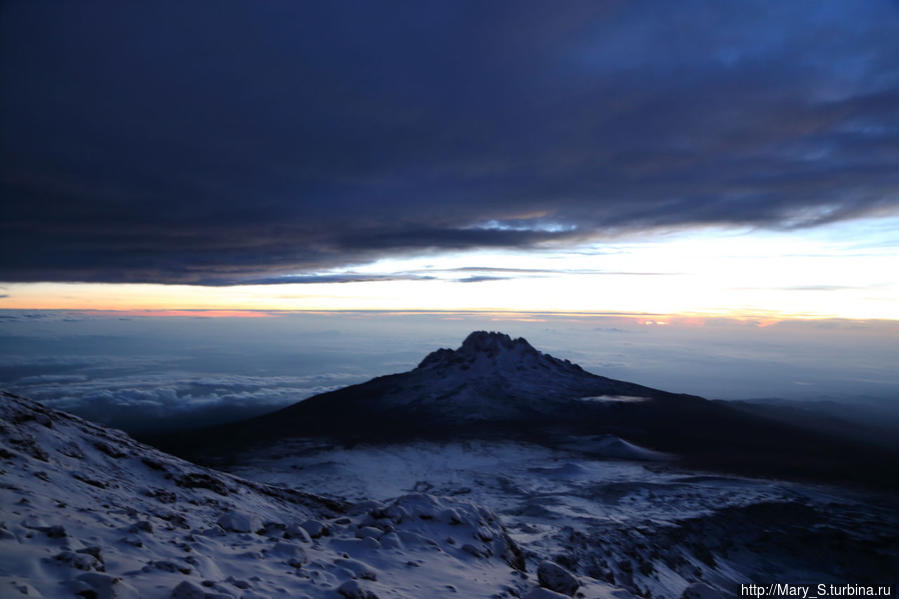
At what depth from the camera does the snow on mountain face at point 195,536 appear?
6781mm

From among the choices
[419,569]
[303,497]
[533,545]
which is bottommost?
[533,545]

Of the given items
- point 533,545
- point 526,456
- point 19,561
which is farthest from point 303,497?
point 526,456

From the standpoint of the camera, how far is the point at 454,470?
49219 mm

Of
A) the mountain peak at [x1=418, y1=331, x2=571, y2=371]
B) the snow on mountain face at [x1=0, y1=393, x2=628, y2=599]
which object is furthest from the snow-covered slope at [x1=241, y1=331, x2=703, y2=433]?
the snow on mountain face at [x1=0, y1=393, x2=628, y2=599]

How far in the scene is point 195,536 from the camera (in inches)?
382

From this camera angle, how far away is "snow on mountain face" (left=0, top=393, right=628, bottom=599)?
6781 mm

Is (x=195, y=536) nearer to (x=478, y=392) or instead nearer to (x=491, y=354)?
(x=478, y=392)

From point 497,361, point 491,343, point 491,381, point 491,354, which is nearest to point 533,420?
point 491,381

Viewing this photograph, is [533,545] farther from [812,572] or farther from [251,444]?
[251,444]

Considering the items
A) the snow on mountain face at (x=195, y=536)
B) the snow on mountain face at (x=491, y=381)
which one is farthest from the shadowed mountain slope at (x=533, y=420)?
the snow on mountain face at (x=195, y=536)

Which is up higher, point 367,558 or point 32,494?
point 32,494

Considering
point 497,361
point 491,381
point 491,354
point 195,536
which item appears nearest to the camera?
point 195,536

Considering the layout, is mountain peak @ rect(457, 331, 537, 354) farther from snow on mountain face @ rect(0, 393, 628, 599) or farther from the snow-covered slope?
snow on mountain face @ rect(0, 393, 628, 599)

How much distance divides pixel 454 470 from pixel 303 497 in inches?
1342
